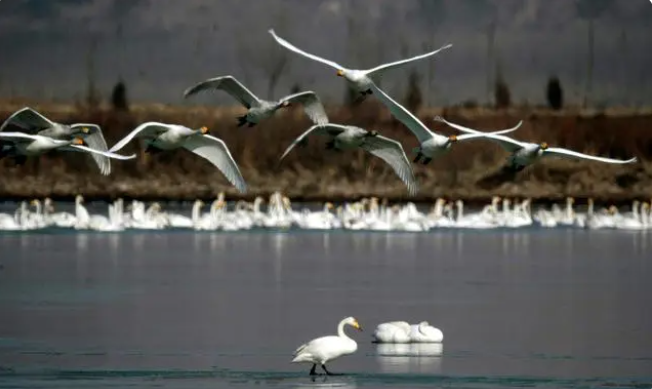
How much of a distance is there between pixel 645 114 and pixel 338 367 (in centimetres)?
4445

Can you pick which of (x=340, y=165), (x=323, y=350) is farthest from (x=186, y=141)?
(x=340, y=165)

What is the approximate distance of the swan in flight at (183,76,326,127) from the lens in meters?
20.9

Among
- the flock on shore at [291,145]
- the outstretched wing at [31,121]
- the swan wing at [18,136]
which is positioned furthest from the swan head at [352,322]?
the outstretched wing at [31,121]

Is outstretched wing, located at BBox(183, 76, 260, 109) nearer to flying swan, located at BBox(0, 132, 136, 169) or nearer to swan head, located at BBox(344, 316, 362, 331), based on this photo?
flying swan, located at BBox(0, 132, 136, 169)

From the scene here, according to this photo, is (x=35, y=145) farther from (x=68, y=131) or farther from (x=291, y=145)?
(x=291, y=145)

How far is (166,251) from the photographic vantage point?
33812 millimetres

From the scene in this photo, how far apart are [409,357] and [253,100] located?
4116 millimetres

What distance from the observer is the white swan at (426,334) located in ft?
63.2

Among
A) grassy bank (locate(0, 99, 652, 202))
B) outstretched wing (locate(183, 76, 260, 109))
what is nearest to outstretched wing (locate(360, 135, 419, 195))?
outstretched wing (locate(183, 76, 260, 109))

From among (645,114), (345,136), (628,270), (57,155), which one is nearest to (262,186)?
(57,155)

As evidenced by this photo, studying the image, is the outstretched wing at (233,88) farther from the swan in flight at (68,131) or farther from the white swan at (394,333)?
the white swan at (394,333)

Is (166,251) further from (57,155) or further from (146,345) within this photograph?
(57,155)

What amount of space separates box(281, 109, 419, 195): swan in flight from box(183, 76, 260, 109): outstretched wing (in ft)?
2.45

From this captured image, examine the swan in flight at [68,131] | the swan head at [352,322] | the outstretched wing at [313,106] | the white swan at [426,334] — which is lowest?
the white swan at [426,334]
